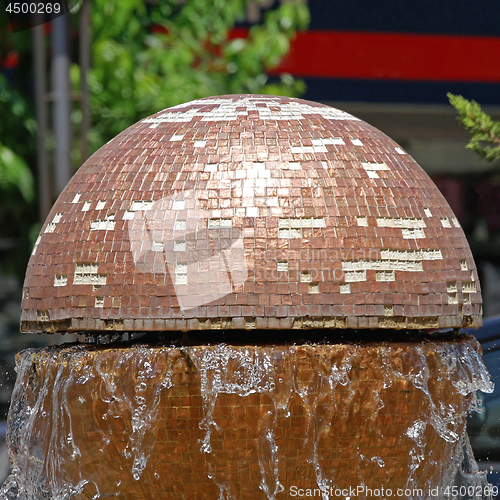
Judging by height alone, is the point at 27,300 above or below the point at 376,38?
below

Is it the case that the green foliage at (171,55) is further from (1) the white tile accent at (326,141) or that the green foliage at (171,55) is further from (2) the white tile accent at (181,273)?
(2) the white tile accent at (181,273)

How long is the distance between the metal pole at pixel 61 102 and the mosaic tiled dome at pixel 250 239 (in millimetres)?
3795

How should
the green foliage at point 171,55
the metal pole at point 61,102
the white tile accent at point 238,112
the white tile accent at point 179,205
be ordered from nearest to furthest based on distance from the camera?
the white tile accent at point 179,205 → the white tile accent at point 238,112 → the metal pole at point 61,102 → the green foliage at point 171,55

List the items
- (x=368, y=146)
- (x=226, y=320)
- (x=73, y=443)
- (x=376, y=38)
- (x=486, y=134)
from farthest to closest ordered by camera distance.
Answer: (x=376, y=38), (x=486, y=134), (x=368, y=146), (x=73, y=443), (x=226, y=320)

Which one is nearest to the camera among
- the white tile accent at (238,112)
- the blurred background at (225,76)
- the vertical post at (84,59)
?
the white tile accent at (238,112)

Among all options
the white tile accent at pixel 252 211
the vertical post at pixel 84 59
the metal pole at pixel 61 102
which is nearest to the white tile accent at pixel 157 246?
the white tile accent at pixel 252 211

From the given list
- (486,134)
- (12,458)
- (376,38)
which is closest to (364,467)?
(12,458)

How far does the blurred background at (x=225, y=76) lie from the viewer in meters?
7.73

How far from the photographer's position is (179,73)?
29.4 ft

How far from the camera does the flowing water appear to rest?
345 centimetres

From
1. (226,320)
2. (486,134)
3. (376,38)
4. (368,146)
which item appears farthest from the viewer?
(376,38)

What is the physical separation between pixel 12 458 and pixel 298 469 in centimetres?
136

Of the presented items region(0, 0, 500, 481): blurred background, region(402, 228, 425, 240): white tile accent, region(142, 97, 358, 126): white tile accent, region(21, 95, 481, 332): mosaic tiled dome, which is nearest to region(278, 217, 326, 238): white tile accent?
region(21, 95, 481, 332): mosaic tiled dome

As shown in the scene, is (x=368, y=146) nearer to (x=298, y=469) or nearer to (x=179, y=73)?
(x=298, y=469)
